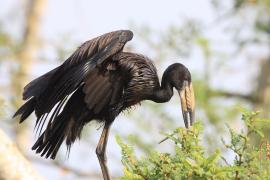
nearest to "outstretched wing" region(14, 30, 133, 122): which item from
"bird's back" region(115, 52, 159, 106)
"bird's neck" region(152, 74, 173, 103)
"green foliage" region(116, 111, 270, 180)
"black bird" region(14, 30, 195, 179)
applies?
"black bird" region(14, 30, 195, 179)

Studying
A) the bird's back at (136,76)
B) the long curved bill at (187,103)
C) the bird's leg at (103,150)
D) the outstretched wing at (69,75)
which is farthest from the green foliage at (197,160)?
the bird's leg at (103,150)

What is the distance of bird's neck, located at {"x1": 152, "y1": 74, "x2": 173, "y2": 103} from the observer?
6902 mm

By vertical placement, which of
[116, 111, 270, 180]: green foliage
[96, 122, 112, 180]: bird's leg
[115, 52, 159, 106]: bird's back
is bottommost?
[96, 122, 112, 180]: bird's leg

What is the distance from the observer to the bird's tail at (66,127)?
6.43 m

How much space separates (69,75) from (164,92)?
40.3 inches

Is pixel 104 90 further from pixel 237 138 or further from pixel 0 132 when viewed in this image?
pixel 237 138

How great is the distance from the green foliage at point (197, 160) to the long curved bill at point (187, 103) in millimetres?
1489

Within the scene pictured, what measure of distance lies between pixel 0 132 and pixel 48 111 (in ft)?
1.13

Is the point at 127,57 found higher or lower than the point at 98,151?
higher

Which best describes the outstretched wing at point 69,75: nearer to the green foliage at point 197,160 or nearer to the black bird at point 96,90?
the black bird at point 96,90

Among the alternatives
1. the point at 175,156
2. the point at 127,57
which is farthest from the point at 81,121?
the point at 175,156

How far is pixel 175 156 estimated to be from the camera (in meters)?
4.84

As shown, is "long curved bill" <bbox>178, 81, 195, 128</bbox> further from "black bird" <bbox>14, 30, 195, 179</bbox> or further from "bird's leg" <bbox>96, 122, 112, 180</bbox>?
"bird's leg" <bbox>96, 122, 112, 180</bbox>

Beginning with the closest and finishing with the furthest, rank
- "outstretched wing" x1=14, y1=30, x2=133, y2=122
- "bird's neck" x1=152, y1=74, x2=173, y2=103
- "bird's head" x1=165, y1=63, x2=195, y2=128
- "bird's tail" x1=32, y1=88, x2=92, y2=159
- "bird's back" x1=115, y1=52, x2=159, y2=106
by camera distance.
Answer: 1. "outstretched wing" x1=14, y1=30, x2=133, y2=122
2. "bird's tail" x1=32, y1=88, x2=92, y2=159
3. "bird's back" x1=115, y1=52, x2=159, y2=106
4. "bird's head" x1=165, y1=63, x2=195, y2=128
5. "bird's neck" x1=152, y1=74, x2=173, y2=103
